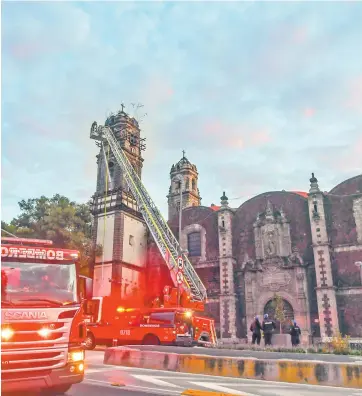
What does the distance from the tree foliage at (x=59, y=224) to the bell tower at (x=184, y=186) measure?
14.5m

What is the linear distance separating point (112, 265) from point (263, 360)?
80.6 ft

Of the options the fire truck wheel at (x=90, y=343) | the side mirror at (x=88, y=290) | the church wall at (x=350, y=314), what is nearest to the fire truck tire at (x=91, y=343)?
the fire truck wheel at (x=90, y=343)

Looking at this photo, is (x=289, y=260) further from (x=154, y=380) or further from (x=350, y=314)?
(x=154, y=380)

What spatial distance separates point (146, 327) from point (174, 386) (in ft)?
31.6

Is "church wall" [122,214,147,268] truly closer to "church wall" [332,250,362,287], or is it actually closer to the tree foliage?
the tree foliage

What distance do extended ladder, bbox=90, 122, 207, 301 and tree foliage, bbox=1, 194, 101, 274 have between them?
5.34 metres

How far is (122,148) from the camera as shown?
Answer: 40.3 metres

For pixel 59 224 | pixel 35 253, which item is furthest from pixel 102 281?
pixel 35 253

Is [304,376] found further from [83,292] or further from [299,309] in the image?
[299,309]

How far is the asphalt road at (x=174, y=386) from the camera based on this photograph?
867 centimetres

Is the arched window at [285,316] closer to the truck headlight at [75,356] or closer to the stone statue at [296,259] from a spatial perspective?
the stone statue at [296,259]

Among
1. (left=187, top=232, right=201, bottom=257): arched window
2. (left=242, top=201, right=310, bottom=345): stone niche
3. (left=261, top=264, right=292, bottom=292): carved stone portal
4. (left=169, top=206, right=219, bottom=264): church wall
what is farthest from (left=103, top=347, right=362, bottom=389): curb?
(left=187, top=232, right=201, bottom=257): arched window

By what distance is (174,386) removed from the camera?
9672mm

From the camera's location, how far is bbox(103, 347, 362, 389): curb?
31.0 ft
